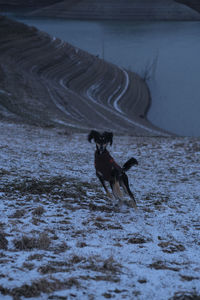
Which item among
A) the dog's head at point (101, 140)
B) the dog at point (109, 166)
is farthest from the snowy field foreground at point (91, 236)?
the dog's head at point (101, 140)

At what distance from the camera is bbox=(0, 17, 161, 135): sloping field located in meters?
32.9

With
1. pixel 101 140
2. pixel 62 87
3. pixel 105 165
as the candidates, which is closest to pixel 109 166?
pixel 105 165

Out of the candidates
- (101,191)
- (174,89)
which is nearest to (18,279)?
(101,191)

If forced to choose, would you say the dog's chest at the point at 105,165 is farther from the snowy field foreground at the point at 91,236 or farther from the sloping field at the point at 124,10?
the sloping field at the point at 124,10

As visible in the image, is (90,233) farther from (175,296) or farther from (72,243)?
(175,296)

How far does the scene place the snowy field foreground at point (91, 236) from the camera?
3797 mm

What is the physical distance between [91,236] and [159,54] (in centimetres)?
7955

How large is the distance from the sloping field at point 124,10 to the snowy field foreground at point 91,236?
146794mm

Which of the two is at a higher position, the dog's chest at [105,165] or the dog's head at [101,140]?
the dog's head at [101,140]

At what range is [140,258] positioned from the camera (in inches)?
191

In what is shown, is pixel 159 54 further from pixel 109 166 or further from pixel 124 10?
pixel 124 10

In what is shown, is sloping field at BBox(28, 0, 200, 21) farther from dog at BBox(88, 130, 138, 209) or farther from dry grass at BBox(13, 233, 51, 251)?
dry grass at BBox(13, 233, 51, 251)

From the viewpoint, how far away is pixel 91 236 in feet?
18.5

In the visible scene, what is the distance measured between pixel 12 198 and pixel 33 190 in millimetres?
822
